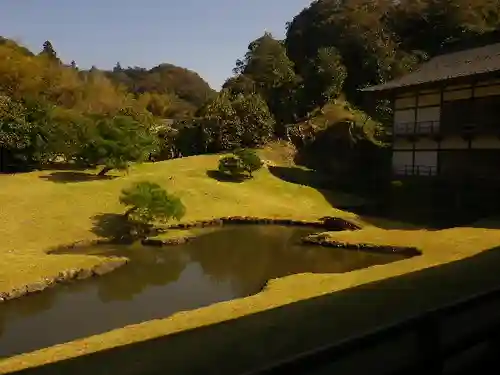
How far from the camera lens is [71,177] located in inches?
1087

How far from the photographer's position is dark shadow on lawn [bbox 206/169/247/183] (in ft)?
102

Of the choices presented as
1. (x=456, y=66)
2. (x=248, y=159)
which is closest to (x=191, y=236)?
(x=248, y=159)

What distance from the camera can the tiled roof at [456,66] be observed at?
2497 centimetres

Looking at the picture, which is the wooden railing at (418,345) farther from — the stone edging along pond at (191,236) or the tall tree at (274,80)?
the tall tree at (274,80)

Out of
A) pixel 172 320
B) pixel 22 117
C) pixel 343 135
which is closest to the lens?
pixel 172 320

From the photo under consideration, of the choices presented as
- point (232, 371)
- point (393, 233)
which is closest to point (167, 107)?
point (393, 233)

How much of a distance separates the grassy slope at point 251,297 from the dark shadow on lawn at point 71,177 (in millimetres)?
776

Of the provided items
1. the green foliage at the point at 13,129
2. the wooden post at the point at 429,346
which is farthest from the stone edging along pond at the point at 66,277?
the green foliage at the point at 13,129

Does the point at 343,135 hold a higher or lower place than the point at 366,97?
lower

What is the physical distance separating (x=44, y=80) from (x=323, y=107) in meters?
25.4

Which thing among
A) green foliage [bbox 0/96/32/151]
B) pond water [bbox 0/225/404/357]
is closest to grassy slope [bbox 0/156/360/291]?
pond water [bbox 0/225/404/357]

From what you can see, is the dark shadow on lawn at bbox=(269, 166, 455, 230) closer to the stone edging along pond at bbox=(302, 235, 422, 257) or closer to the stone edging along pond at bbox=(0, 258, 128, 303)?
the stone edging along pond at bbox=(302, 235, 422, 257)

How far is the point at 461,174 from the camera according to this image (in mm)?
25781

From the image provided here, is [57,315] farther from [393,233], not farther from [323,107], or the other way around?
[323,107]
